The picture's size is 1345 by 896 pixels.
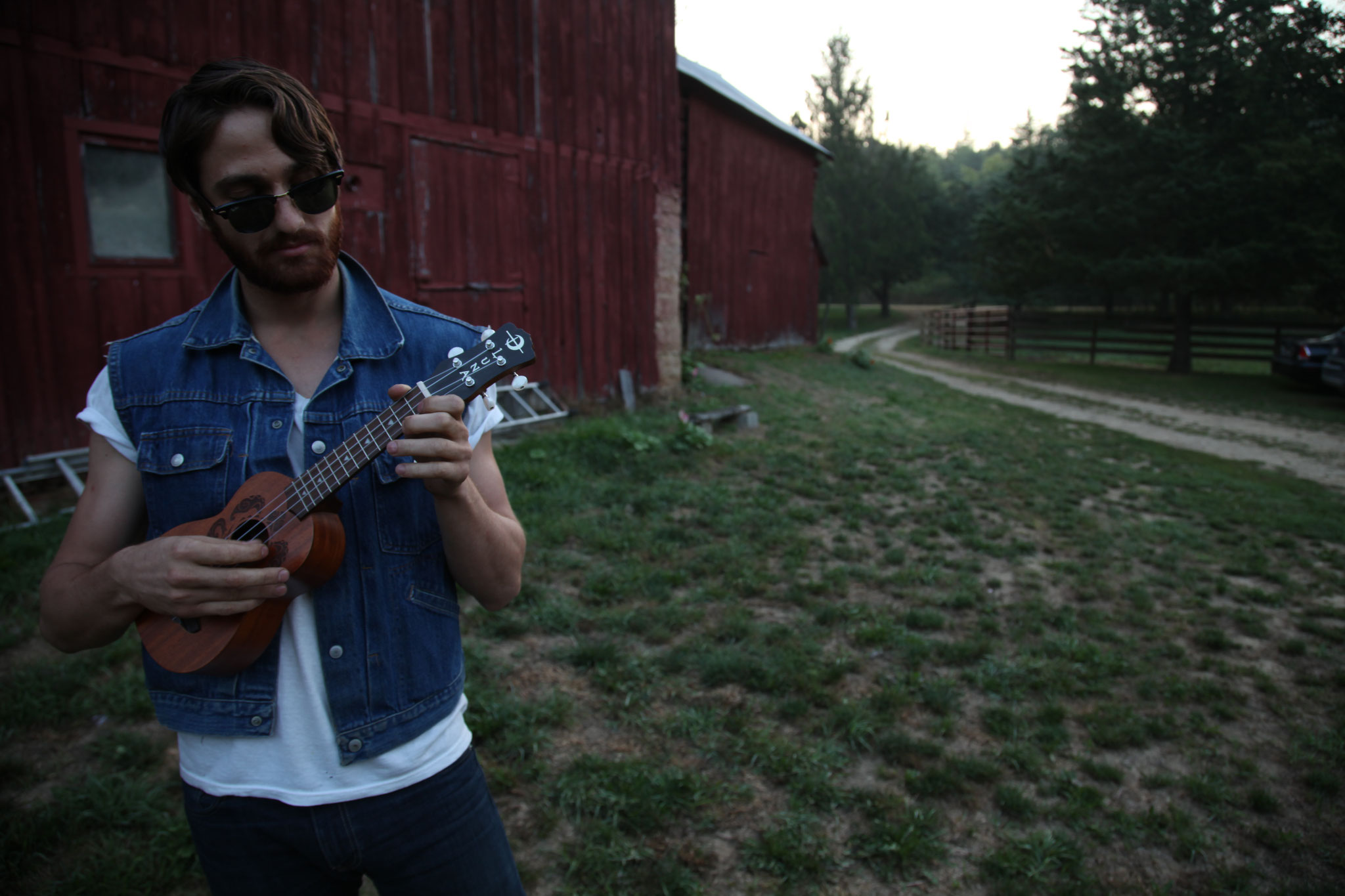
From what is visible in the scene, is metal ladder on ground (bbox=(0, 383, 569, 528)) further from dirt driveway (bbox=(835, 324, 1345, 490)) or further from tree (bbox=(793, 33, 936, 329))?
tree (bbox=(793, 33, 936, 329))

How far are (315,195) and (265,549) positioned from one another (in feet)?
2.03

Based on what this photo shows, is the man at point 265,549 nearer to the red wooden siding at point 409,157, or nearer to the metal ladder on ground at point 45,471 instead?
the metal ladder on ground at point 45,471

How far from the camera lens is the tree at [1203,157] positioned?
16.3 m

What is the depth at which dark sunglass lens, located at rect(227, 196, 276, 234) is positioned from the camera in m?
1.28

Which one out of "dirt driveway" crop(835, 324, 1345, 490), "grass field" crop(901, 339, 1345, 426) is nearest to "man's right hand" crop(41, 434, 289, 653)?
"dirt driveway" crop(835, 324, 1345, 490)

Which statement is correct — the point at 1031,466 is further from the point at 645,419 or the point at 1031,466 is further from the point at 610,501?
the point at 610,501

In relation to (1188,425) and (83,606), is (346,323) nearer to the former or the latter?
(83,606)

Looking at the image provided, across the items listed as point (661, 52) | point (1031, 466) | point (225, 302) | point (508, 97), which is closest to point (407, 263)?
point (508, 97)

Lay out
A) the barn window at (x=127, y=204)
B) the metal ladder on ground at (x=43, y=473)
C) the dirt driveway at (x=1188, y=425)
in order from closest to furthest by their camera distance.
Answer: the metal ladder on ground at (x=43, y=473), the barn window at (x=127, y=204), the dirt driveway at (x=1188, y=425)

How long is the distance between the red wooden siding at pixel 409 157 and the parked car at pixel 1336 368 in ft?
39.9

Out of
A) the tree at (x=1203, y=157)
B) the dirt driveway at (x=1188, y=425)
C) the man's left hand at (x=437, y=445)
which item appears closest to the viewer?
the man's left hand at (x=437, y=445)

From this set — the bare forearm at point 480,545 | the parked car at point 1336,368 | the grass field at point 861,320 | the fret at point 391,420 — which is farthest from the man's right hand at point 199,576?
the grass field at point 861,320

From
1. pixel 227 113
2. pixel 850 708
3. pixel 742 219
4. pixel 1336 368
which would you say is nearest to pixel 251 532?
pixel 227 113

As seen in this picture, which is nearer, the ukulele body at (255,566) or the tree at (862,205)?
the ukulele body at (255,566)
